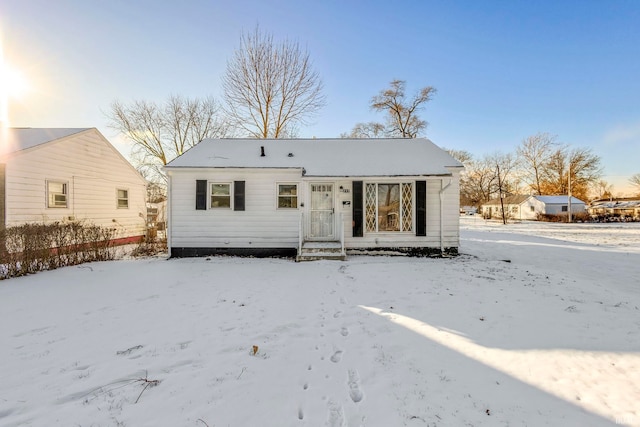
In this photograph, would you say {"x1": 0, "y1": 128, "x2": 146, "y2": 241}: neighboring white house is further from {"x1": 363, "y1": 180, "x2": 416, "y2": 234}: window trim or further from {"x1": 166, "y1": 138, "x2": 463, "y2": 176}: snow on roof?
{"x1": 363, "y1": 180, "x2": 416, "y2": 234}: window trim

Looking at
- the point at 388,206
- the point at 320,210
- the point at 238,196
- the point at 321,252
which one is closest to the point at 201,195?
the point at 238,196

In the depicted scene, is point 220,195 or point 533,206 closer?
point 220,195

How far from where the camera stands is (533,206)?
40375mm

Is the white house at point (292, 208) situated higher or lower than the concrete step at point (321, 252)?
higher

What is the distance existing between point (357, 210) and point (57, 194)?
11.5 meters

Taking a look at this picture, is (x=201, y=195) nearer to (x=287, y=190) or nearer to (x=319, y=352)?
(x=287, y=190)

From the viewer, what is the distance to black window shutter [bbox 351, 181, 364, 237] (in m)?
9.12

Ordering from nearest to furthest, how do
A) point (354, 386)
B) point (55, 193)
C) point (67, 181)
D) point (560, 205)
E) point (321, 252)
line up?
point (354, 386), point (321, 252), point (55, 193), point (67, 181), point (560, 205)

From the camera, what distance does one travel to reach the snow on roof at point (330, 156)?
912 centimetres

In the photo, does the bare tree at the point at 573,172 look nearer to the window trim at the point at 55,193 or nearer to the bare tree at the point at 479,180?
the bare tree at the point at 479,180

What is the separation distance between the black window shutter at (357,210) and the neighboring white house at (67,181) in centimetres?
988

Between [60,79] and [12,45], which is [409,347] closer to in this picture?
[60,79]

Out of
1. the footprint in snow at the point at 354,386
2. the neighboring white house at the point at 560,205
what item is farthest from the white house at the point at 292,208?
the neighboring white house at the point at 560,205

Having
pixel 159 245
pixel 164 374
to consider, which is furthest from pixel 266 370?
pixel 159 245
